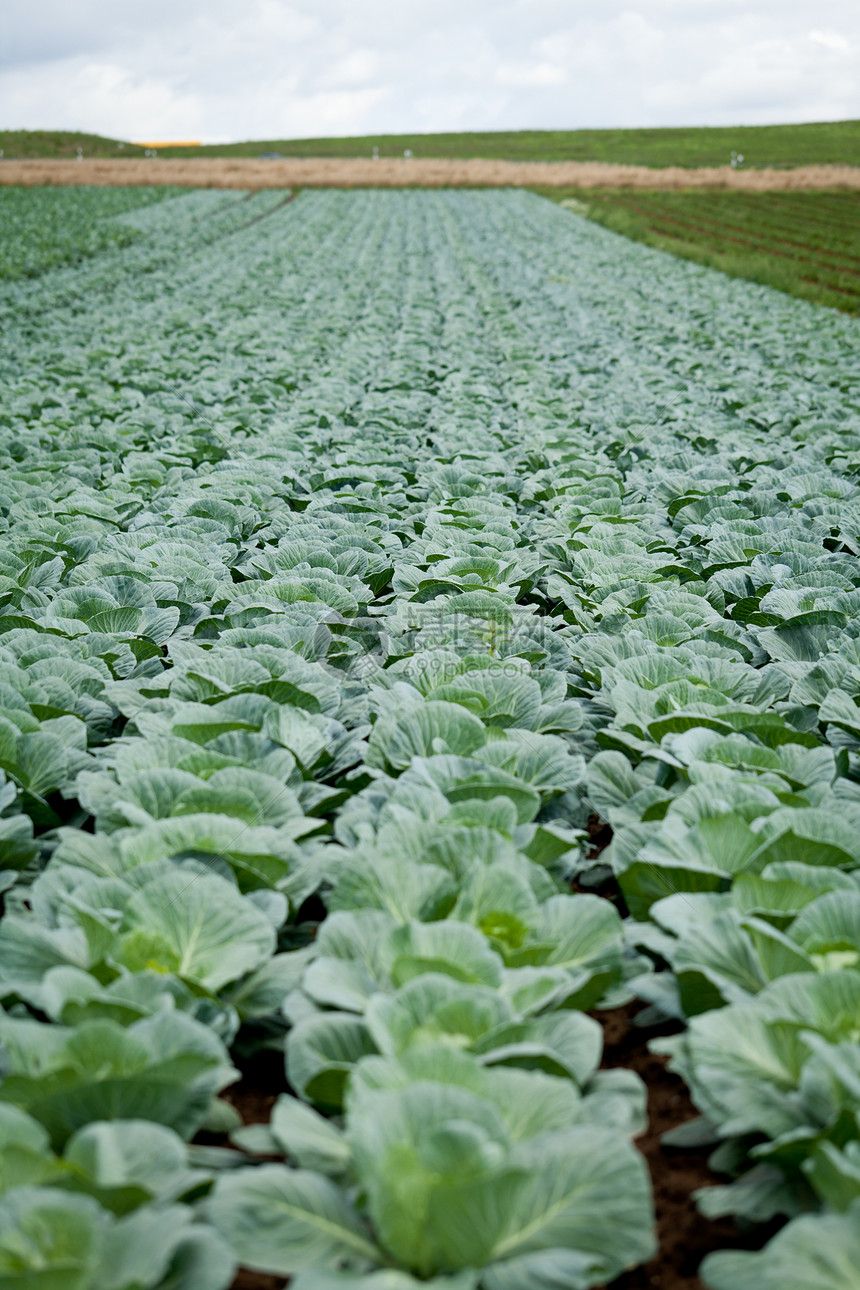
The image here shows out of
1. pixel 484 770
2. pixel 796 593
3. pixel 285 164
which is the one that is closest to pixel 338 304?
pixel 796 593

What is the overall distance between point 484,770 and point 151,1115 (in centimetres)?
108

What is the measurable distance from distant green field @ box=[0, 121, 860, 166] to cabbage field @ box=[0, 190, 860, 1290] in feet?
150

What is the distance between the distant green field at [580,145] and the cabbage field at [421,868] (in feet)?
150

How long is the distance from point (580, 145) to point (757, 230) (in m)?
44.6

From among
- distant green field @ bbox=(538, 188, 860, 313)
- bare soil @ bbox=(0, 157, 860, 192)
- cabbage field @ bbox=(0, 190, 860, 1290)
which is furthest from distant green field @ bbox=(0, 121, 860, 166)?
cabbage field @ bbox=(0, 190, 860, 1290)

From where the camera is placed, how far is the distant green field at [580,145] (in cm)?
5081

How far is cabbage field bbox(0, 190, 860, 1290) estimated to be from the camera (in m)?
1.34

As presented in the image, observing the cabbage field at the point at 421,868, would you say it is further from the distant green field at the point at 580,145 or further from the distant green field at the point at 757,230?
the distant green field at the point at 580,145

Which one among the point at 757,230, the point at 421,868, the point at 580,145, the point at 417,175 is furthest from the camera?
the point at 580,145

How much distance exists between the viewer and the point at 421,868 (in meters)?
1.94

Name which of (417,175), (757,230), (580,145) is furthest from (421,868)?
(580,145)

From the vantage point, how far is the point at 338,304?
1286 centimetres

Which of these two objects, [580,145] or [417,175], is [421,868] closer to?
[417,175]

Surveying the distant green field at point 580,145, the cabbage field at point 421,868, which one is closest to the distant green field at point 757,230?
the cabbage field at point 421,868
